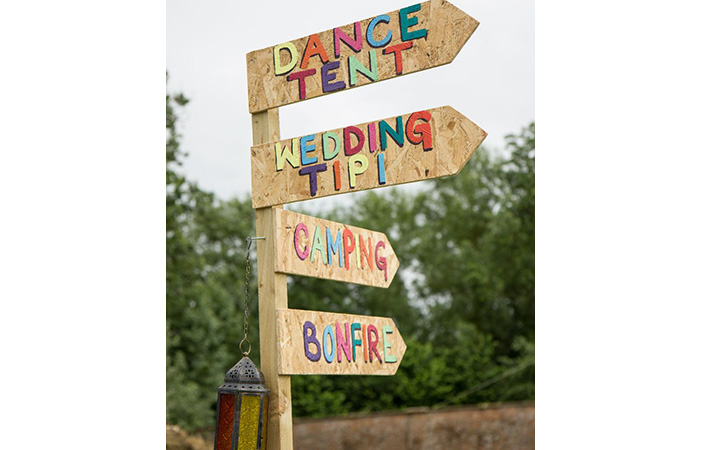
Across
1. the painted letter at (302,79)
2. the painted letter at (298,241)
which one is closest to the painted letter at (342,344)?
the painted letter at (298,241)

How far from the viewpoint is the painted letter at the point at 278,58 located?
3885 mm

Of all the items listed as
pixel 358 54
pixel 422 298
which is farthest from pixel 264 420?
pixel 422 298

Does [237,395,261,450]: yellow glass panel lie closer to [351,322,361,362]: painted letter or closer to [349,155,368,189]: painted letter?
[351,322,361,362]: painted letter

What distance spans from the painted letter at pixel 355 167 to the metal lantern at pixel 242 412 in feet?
3.03

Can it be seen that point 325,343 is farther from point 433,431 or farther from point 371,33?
point 433,431

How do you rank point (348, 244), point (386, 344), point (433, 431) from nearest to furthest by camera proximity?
point (348, 244)
point (386, 344)
point (433, 431)

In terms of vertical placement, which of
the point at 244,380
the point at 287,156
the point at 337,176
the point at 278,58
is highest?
the point at 278,58

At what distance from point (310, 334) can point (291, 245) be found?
42 cm

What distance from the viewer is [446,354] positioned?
803 inches

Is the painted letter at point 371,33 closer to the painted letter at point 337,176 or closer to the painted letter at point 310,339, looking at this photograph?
the painted letter at point 337,176

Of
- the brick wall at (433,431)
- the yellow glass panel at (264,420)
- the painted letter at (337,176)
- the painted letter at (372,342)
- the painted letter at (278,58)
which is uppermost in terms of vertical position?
the painted letter at (278,58)

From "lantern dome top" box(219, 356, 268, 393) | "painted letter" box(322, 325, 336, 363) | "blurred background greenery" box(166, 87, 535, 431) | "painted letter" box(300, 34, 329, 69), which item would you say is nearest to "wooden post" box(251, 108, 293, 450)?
"lantern dome top" box(219, 356, 268, 393)

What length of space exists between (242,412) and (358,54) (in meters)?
1.66

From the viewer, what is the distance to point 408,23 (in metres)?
3.57
